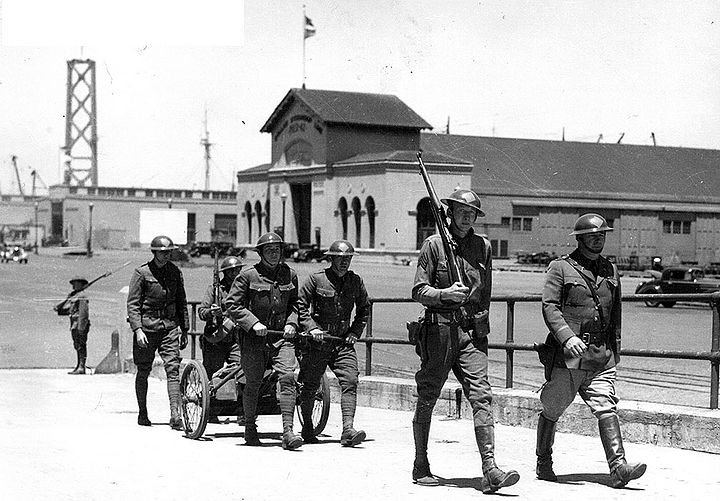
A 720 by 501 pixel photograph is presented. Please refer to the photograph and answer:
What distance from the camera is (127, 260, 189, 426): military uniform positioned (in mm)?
12000

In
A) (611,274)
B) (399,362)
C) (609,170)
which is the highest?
(609,170)

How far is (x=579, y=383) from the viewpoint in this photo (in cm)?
848

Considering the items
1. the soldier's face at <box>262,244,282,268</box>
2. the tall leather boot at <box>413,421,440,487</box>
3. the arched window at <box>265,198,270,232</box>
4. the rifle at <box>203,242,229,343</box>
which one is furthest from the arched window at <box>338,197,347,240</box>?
the tall leather boot at <box>413,421,440,487</box>

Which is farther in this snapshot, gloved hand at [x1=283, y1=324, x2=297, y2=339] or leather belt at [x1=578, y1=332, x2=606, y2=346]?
gloved hand at [x1=283, y1=324, x2=297, y2=339]

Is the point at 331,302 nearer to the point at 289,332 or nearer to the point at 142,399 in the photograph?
the point at 289,332

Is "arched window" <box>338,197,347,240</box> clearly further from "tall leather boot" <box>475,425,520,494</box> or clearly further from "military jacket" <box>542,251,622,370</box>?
"tall leather boot" <box>475,425,520,494</box>

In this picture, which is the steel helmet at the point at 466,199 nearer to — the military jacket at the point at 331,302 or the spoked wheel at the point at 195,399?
the military jacket at the point at 331,302

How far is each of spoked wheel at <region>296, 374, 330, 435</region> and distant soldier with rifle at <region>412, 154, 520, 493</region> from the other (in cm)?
235

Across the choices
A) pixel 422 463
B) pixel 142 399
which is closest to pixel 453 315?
pixel 422 463

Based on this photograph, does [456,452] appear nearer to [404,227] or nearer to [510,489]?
[510,489]

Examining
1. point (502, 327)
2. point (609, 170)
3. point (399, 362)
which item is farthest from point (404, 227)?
point (399, 362)

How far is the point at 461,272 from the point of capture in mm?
8375

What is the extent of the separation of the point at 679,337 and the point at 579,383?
1583cm

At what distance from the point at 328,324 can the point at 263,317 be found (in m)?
0.58
